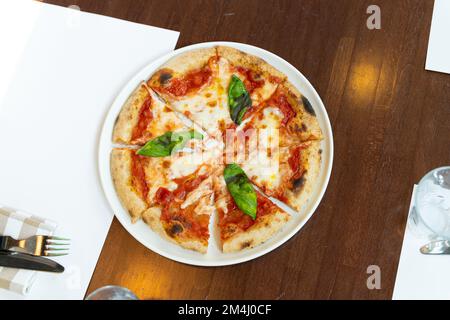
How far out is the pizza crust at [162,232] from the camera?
1572mm

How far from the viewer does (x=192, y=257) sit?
158cm

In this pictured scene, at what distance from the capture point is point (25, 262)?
156cm

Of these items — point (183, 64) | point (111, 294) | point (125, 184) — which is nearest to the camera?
point (111, 294)

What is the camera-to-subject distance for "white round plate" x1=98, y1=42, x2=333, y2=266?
5.14ft

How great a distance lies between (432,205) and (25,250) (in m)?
1.38

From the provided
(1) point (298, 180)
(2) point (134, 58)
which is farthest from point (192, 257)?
(2) point (134, 58)

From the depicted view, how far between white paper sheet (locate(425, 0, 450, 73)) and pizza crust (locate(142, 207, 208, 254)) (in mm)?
1061

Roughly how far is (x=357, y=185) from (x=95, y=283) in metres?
0.96

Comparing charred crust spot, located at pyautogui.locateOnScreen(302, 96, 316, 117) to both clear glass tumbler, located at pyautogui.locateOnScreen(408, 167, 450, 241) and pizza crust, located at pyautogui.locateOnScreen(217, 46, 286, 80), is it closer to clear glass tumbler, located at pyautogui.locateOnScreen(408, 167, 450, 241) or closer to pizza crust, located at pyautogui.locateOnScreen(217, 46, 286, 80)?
pizza crust, located at pyautogui.locateOnScreen(217, 46, 286, 80)

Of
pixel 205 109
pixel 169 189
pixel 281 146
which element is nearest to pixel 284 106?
pixel 281 146

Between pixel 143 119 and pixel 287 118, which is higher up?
pixel 287 118

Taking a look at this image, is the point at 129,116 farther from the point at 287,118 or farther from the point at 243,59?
the point at 287,118

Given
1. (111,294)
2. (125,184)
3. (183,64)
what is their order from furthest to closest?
(183,64), (125,184), (111,294)

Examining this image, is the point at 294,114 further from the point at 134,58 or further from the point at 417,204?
the point at 134,58
